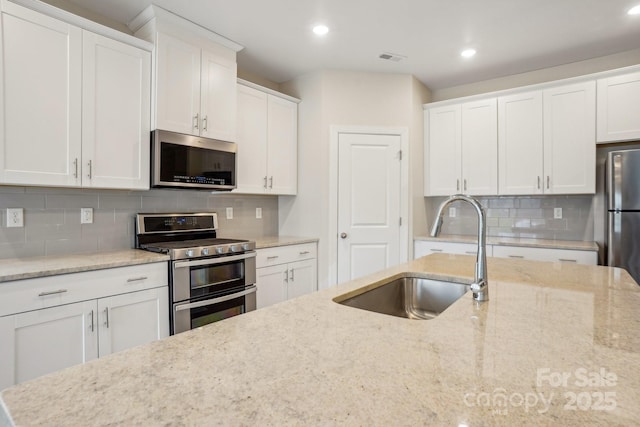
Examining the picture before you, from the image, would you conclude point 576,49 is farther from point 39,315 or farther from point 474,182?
point 39,315

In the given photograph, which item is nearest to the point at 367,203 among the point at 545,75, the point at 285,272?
the point at 285,272

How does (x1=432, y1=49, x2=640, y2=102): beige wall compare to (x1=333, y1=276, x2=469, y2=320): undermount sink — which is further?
(x1=432, y1=49, x2=640, y2=102): beige wall

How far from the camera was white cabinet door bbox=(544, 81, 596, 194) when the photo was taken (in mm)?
3174

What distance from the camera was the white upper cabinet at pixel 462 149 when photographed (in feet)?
11.9

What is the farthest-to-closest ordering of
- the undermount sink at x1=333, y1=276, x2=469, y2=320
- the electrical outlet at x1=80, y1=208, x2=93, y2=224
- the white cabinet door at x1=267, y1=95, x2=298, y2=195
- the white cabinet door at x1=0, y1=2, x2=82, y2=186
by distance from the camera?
1. the white cabinet door at x1=267, y1=95, x2=298, y2=195
2. the electrical outlet at x1=80, y1=208, x2=93, y2=224
3. the white cabinet door at x1=0, y1=2, x2=82, y2=186
4. the undermount sink at x1=333, y1=276, x2=469, y2=320

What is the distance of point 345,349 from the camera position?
81 cm

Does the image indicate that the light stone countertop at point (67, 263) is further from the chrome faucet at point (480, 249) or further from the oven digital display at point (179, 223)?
the chrome faucet at point (480, 249)

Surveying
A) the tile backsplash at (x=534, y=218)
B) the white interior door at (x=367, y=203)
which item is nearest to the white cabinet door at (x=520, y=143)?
the tile backsplash at (x=534, y=218)

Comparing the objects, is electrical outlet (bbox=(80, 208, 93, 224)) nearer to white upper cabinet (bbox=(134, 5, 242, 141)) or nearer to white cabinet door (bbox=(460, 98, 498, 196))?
white upper cabinet (bbox=(134, 5, 242, 141))

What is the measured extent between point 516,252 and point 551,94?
154cm

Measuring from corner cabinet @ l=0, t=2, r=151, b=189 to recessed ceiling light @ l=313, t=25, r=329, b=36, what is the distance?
129cm

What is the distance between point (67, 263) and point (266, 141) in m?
2.06

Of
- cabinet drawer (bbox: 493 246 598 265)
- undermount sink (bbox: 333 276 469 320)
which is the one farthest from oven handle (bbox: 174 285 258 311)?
cabinet drawer (bbox: 493 246 598 265)

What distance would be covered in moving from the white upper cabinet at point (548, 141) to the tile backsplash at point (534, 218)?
299mm
